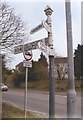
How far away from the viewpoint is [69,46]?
837 centimetres

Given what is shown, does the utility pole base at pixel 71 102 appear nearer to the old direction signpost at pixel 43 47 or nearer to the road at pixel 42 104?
the old direction signpost at pixel 43 47

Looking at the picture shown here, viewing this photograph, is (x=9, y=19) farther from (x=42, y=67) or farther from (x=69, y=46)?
(x=42, y=67)

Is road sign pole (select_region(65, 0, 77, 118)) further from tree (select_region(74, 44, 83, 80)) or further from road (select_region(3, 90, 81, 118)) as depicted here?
tree (select_region(74, 44, 83, 80))

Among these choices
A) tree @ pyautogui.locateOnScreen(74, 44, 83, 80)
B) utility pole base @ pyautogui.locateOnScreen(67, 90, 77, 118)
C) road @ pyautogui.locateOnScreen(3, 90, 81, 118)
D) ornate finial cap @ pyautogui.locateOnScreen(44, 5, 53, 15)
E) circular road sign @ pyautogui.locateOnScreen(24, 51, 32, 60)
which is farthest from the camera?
tree @ pyautogui.locateOnScreen(74, 44, 83, 80)

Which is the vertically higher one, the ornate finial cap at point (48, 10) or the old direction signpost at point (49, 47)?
the ornate finial cap at point (48, 10)

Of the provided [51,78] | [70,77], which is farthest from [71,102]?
[51,78]

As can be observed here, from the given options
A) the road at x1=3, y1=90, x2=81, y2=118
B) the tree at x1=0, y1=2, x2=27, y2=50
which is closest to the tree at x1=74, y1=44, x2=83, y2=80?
the road at x1=3, y1=90, x2=81, y2=118

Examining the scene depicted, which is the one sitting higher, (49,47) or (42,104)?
(49,47)

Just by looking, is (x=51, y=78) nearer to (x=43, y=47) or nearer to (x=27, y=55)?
(x=43, y=47)

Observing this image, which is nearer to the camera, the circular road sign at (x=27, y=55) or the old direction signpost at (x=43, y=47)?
the old direction signpost at (x=43, y=47)

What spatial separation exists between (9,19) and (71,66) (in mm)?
8184

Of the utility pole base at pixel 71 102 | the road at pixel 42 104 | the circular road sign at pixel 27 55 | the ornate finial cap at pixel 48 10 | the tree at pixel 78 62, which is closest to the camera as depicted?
the utility pole base at pixel 71 102

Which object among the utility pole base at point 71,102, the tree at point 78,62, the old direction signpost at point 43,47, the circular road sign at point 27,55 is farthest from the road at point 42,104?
the tree at point 78,62

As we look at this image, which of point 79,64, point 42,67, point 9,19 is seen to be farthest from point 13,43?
point 42,67
